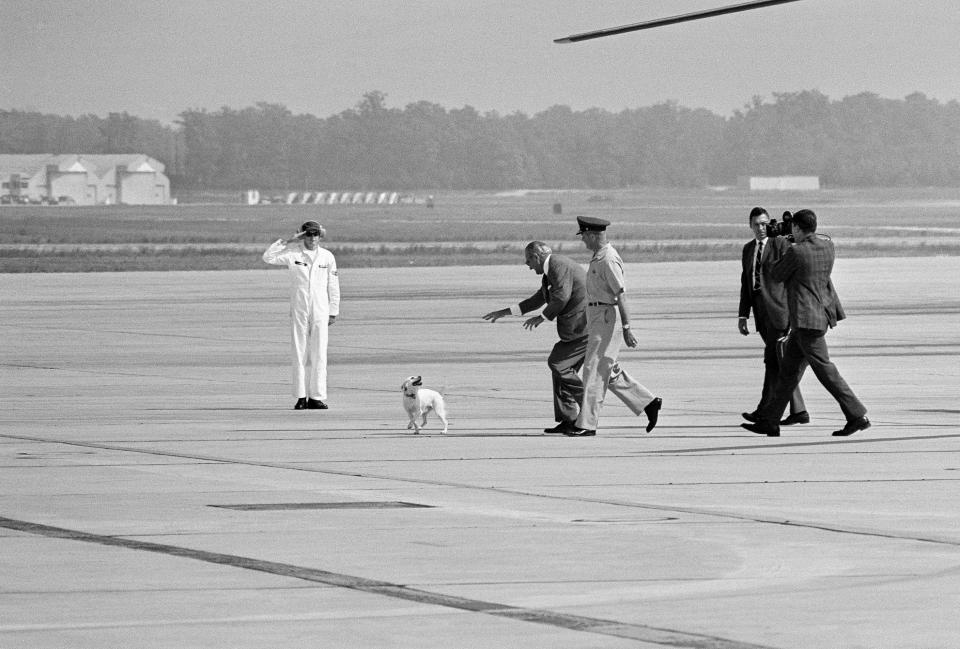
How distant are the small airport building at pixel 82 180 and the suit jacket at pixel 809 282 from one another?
161051mm

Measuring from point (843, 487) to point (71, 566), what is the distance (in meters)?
5.01

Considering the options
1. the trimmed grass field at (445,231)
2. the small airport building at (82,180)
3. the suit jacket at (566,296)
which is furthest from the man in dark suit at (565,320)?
the small airport building at (82,180)

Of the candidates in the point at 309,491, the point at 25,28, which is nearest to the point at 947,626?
the point at 309,491

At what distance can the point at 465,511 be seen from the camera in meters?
10.3

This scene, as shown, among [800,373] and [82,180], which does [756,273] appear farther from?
[82,180]

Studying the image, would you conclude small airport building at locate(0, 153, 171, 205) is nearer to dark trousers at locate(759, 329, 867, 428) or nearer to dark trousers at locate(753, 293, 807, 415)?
dark trousers at locate(753, 293, 807, 415)

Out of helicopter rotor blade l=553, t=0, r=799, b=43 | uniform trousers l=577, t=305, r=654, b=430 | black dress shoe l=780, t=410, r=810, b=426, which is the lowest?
black dress shoe l=780, t=410, r=810, b=426

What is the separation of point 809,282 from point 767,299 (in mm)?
876

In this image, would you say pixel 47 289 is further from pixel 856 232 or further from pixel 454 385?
pixel 856 232

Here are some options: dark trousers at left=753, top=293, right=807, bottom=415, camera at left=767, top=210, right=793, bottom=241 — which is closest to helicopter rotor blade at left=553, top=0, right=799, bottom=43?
camera at left=767, top=210, right=793, bottom=241

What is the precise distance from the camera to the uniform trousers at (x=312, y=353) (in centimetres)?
1636

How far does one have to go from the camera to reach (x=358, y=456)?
13.0 m

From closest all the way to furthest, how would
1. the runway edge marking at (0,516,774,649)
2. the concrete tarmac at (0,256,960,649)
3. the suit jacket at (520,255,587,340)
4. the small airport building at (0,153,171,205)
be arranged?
the runway edge marking at (0,516,774,649) < the concrete tarmac at (0,256,960,649) < the suit jacket at (520,255,587,340) < the small airport building at (0,153,171,205)

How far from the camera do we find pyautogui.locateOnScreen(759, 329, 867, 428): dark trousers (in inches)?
555
